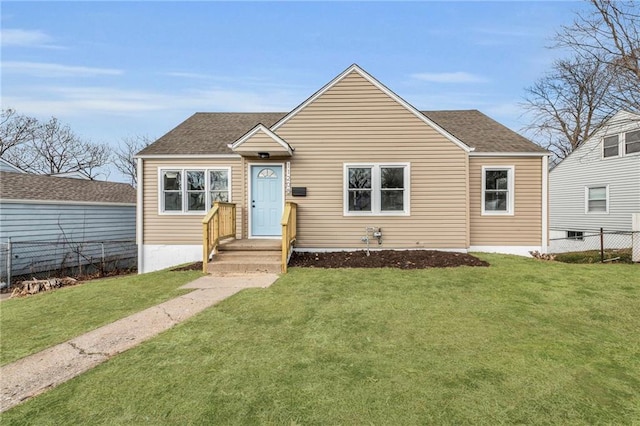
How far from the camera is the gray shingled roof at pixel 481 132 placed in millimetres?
10002

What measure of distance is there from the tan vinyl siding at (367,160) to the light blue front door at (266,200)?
533mm

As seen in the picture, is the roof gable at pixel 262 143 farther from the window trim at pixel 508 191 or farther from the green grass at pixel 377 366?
the window trim at pixel 508 191

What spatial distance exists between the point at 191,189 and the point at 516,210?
10770mm

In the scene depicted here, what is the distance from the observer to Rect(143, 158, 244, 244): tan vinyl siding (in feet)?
33.1

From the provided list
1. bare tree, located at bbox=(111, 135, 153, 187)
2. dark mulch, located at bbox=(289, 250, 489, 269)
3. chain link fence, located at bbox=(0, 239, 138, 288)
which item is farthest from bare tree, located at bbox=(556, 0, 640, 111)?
bare tree, located at bbox=(111, 135, 153, 187)

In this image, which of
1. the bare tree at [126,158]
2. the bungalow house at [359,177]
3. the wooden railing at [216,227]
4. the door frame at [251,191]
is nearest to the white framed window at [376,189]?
the bungalow house at [359,177]

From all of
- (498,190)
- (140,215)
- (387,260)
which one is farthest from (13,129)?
(498,190)

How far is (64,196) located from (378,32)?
16.3 metres

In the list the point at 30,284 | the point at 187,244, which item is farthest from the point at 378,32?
the point at 30,284

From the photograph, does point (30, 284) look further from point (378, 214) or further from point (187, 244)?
point (378, 214)

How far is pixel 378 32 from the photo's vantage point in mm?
14586

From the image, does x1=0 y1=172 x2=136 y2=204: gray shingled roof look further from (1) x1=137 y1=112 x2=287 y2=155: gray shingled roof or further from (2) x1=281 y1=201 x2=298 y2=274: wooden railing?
(2) x1=281 y1=201 x2=298 y2=274: wooden railing

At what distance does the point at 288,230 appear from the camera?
308 inches

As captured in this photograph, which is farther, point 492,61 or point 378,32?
point 492,61
